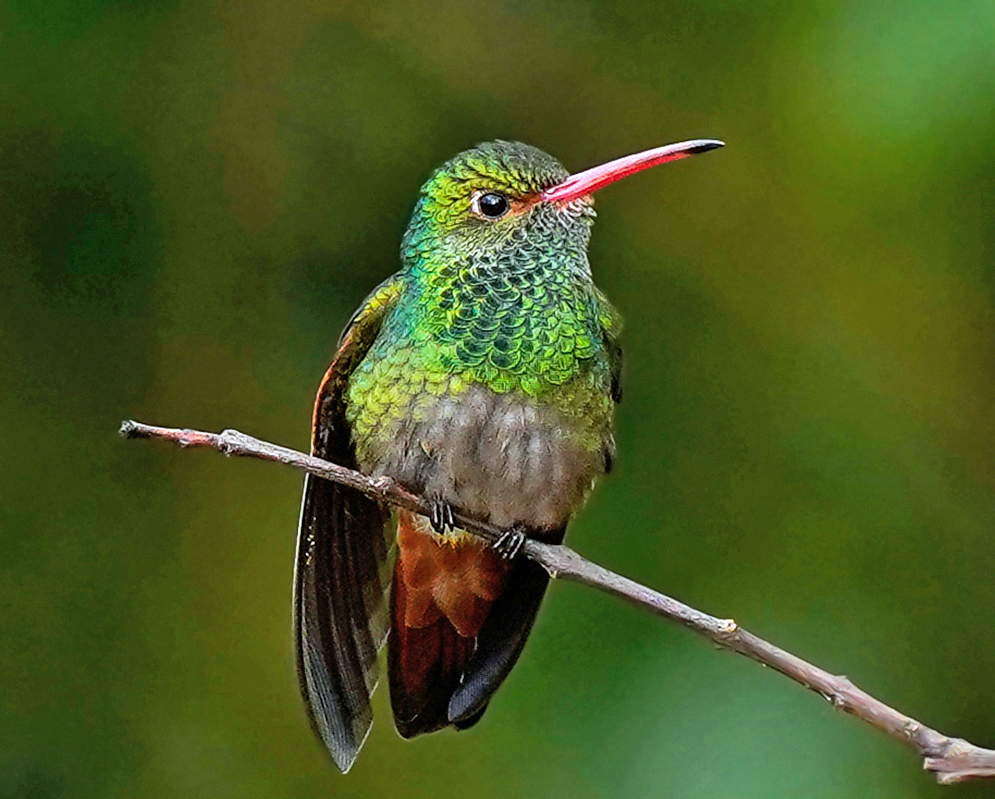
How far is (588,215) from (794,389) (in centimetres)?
69

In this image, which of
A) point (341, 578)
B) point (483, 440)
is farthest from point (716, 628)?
point (341, 578)

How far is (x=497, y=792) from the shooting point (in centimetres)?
231

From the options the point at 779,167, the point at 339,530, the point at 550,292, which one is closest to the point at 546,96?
the point at 779,167

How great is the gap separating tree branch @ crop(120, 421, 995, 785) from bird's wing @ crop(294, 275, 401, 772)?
0.19 m

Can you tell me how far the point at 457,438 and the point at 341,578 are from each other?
262mm

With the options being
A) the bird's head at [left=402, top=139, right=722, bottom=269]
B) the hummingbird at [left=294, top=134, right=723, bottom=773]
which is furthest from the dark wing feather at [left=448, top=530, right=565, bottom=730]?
the bird's head at [left=402, top=139, right=722, bottom=269]

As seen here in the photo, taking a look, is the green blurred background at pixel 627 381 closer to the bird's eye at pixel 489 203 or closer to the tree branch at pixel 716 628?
the bird's eye at pixel 489 203

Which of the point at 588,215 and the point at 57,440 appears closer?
the point at 588,215

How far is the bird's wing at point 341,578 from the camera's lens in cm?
172

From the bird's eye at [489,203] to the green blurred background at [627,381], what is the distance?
62cm

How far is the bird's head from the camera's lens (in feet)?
5.97

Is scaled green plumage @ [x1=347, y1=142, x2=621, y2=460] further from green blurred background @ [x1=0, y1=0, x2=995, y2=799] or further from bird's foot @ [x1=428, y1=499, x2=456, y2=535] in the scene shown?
green blurred background @ [x1=0, y1=0, x2=995, y2=799]

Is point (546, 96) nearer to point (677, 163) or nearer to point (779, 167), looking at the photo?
point (677, 163)

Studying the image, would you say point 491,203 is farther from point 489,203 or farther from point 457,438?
point 457,438
